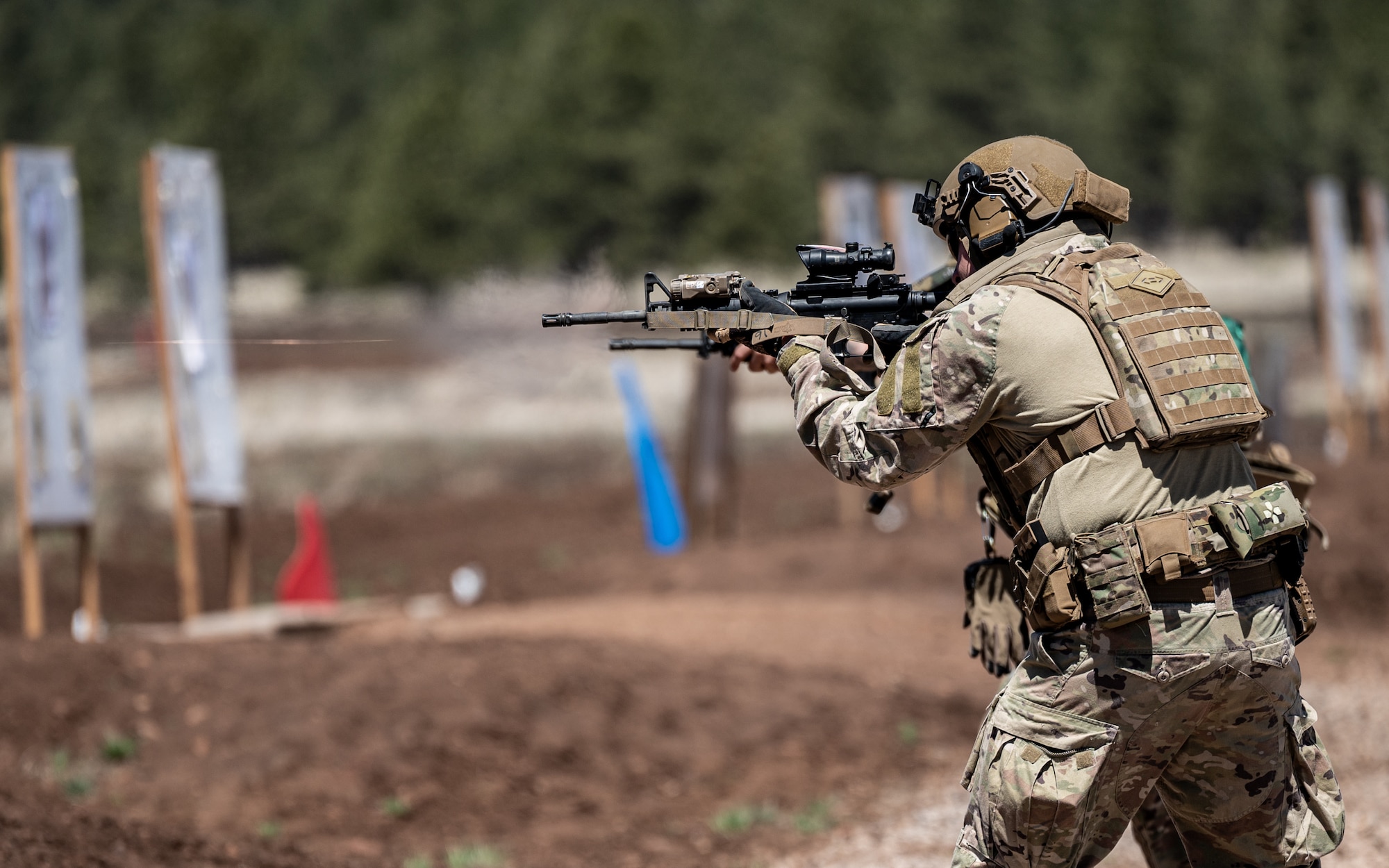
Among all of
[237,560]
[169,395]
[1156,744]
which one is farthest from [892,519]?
[1156,744]

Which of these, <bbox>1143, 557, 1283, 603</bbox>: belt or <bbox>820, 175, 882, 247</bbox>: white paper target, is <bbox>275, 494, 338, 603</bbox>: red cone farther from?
<bbox>1143, 557, 1283, 603</bbox>: belt

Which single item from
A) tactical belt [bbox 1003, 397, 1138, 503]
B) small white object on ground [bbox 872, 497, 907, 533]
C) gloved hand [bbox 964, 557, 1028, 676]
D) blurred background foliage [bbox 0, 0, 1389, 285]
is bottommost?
small white object on ground [bbox 872, 497, 907, 533]

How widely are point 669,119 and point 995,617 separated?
42001mm

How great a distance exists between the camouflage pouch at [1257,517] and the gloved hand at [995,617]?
0.72m

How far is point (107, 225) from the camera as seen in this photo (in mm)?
37375

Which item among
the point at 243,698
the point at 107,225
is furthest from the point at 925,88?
the point at 243,698

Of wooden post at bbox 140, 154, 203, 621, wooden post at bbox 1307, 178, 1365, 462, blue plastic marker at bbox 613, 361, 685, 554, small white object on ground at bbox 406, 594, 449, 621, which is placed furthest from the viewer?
wooden post at bbox 1307, 178, 1365, 462

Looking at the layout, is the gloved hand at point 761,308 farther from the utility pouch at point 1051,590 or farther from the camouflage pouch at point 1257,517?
the camouflage pouch at point 1257,517

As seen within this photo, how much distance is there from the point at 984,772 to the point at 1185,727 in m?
0.44

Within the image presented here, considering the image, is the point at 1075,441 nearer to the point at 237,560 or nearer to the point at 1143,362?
the point at 1143,362

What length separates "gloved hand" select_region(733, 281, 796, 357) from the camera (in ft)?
11.5

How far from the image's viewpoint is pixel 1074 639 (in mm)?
3193

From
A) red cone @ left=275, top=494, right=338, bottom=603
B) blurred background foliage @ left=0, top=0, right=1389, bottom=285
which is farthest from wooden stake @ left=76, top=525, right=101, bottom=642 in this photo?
blurred background foliage @ left=0, top=0, right=1389, bottom=285

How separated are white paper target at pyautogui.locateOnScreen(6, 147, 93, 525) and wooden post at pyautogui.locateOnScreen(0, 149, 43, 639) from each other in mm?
13
